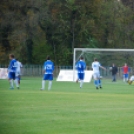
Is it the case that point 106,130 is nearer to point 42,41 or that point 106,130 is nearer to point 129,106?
point 129,106

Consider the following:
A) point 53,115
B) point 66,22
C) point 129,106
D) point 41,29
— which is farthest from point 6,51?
point 53,115

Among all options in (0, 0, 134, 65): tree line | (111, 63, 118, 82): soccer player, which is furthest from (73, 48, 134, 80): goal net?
(0, 0, 134, 65): tree line

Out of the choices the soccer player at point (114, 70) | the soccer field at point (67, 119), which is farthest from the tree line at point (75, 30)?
the soccer field at point (67, 119)

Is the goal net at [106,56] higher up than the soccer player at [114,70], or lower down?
higher up

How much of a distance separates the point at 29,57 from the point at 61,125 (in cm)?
5560

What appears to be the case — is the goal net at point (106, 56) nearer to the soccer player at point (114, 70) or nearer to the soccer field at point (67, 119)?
the soccer player at point (114, 70)

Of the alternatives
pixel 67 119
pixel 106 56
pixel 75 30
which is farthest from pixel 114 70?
pixel 67 119

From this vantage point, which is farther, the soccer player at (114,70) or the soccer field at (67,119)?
the soccer player at (114,70)

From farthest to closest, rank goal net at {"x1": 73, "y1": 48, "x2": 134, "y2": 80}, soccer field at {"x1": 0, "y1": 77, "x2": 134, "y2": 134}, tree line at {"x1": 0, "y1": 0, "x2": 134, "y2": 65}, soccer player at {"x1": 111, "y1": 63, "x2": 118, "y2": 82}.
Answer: tree line at {"x1": 0, "y1": 0, "x2": 134, "y2": 65}, soccer player at {"x1": 111, "y1": 63, "x2": 118, "y2": 82}, goal net at {"x1": 73, "y1": 48, "x2": 134, "y2": 80}, soccer field at {"x1": 0, "y1": 77, "x2": 134, "y2": 134}

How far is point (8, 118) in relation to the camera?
45.3ft

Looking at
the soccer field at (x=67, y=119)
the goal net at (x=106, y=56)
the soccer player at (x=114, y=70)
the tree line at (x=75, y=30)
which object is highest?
the tree line at (x=75, y=30)

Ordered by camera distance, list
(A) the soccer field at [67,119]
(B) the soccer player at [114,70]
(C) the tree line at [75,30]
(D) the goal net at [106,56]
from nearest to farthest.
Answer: (A) the soccer field at [67,119], (D) the goal net at [106,56], (B) the soccer player at [114,70], (C) the tree line at [75,30]

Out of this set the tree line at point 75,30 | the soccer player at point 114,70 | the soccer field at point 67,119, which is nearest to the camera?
the soccer field at point 67,119

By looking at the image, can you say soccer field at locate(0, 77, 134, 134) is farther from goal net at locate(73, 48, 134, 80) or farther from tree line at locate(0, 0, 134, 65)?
tree line at locate(0, 0, 134, 65)
